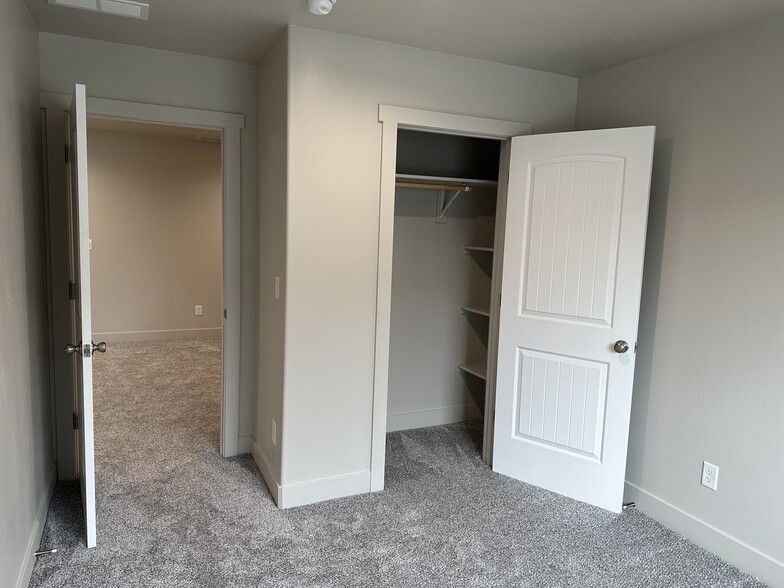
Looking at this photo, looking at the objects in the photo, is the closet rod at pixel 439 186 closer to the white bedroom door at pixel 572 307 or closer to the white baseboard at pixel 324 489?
the white bedroom door at pixel 572 307

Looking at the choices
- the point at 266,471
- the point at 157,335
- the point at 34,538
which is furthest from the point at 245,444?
the point at 157,335

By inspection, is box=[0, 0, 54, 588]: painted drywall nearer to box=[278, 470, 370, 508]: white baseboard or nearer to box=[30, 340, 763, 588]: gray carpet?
box=[30, 340, 763, 588]: gray carpet

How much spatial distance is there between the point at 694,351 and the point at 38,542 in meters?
3.04

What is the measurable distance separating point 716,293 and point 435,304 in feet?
5.92

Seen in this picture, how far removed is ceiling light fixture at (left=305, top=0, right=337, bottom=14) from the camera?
2111 millimetres

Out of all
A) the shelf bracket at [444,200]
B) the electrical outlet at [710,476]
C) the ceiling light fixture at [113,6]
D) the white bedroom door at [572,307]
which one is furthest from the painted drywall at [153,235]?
the electrical outlet at [710,476]

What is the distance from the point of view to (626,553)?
2.47 m

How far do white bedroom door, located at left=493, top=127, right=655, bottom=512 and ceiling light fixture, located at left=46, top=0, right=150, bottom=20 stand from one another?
75.5 inches

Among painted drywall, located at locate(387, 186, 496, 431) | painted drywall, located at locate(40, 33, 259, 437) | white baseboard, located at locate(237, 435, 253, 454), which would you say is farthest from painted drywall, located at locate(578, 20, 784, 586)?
white baseboard, located at locate(237, 435, 253, 454)

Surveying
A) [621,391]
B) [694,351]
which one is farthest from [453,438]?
[694,351]

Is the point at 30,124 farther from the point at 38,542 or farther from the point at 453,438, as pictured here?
the point at 453,438

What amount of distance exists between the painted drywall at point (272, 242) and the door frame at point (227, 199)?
0.55ft

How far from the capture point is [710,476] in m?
2.55

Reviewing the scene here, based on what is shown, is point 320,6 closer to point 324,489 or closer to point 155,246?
point 324,489
